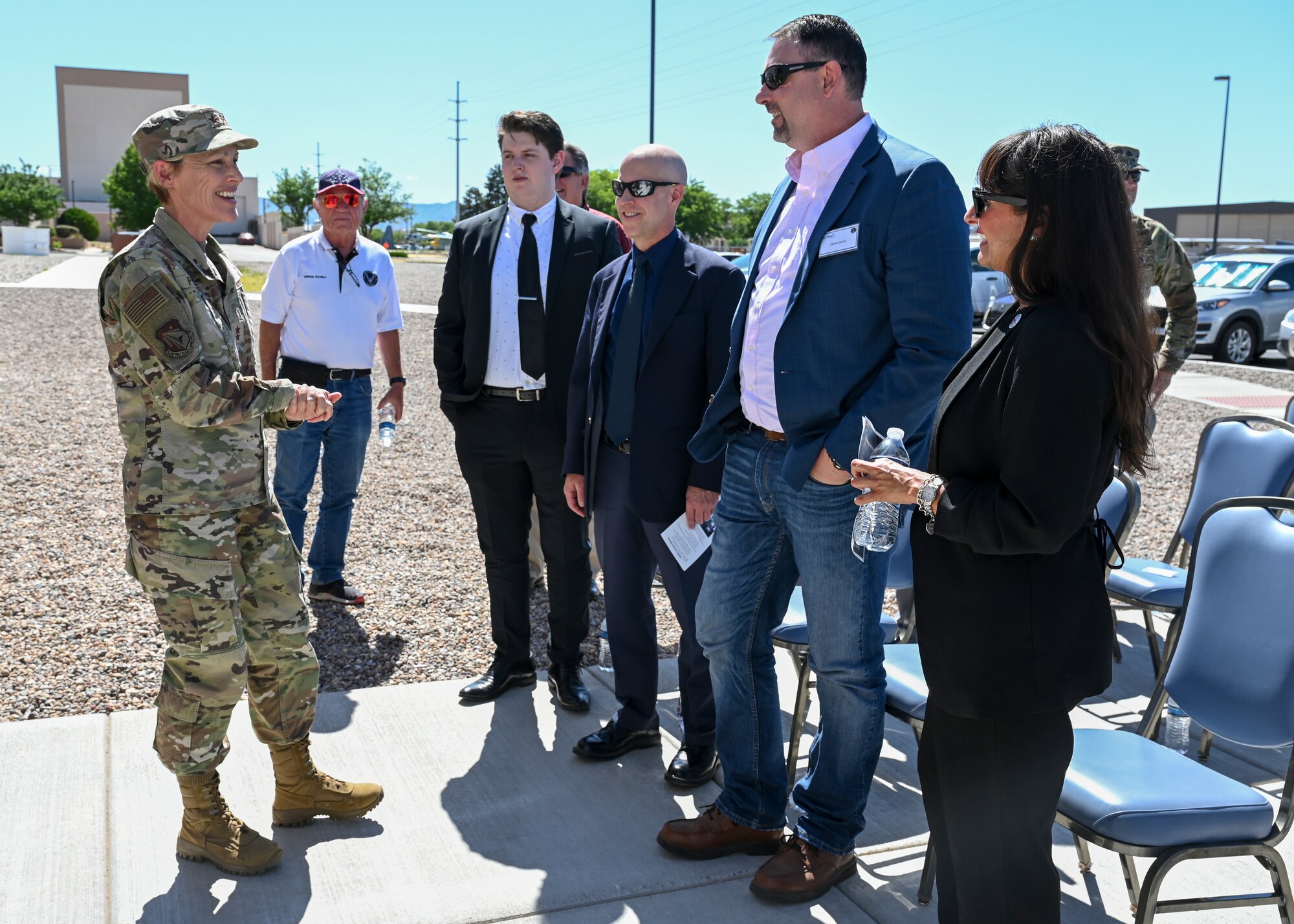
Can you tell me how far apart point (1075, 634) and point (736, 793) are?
1.41 metres

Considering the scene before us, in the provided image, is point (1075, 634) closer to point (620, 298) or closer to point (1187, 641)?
point (1187, 641)

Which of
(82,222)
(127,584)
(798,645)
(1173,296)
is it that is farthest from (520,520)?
(82,222)

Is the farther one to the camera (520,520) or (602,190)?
(602,190)

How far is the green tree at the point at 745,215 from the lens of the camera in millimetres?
101250

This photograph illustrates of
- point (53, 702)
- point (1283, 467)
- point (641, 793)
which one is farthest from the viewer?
point (1283, 467)

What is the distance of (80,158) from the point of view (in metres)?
96.4

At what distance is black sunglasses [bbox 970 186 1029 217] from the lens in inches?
84.9

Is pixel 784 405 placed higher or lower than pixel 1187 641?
higher

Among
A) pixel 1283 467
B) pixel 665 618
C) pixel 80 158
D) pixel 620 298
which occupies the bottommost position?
pixel 665 618

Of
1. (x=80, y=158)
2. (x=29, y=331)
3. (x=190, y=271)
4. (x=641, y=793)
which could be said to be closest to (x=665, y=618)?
(x=641, y=793)

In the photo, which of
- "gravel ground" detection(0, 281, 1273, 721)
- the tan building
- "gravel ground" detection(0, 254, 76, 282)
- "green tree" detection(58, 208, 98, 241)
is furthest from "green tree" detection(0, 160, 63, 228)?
"gravel ground" detection(0, 281, 1273, 721)

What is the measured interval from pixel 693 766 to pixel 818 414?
1.50 meters

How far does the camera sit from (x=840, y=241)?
2820 millimetres

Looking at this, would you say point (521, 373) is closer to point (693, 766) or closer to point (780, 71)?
point (693, 766)
